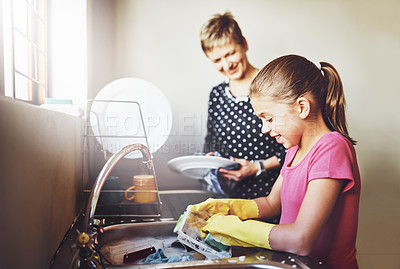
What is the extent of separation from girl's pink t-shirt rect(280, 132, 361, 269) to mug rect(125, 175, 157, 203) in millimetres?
460

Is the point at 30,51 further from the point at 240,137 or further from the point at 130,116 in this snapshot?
the point at 240,137

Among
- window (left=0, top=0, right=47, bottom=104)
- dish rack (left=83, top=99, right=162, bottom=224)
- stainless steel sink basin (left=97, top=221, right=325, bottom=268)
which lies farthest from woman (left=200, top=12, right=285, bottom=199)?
window (left=0, top=0, right=47, bottom=104)

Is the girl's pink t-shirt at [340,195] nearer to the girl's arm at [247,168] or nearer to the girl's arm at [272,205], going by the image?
the girl's arm at [272,205]

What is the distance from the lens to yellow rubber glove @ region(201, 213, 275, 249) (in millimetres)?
755

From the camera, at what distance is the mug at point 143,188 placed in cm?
112

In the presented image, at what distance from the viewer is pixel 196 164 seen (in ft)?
3.90

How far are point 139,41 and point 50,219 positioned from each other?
0.75 m

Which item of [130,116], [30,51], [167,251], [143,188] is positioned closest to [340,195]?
[167,251]

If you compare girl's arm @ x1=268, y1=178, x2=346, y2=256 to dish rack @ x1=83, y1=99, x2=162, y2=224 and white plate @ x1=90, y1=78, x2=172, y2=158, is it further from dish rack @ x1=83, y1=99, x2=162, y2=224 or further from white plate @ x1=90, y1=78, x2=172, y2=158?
white plate @ x1=90, y1=78, x2=172, y2=158

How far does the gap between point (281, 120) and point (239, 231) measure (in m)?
0.35

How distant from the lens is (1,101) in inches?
16.5

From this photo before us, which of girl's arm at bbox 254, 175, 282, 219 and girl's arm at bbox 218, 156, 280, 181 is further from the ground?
girl's arm at bbox 218, 156, 280, 181

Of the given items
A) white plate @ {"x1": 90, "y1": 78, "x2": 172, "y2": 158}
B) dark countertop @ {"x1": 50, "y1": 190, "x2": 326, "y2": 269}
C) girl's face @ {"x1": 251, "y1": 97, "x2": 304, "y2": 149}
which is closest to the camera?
dark countertop @ {"x1": 50, "y1": 190, "x2": 326, "y2": 269}

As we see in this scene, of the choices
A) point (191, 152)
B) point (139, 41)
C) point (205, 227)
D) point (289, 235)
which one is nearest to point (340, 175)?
point (289, 235)
